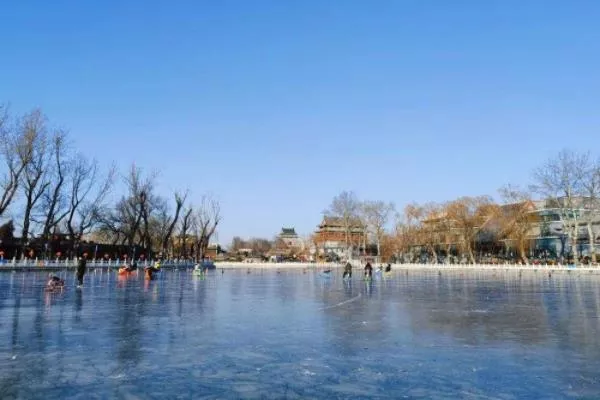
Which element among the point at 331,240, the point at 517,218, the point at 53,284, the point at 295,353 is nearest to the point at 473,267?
the point at 517,218

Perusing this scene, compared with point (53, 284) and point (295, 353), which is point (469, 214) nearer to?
point (53, 284)

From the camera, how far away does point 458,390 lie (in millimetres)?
5848

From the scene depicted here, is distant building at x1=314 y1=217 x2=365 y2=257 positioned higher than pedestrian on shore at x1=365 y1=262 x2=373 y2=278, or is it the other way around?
distant building at x1=314 y1=217 x2=365 y2=257

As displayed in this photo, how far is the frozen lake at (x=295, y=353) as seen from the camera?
231 inches


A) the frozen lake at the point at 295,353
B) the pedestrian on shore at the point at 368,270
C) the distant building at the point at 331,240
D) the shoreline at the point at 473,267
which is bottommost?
the frozen lake at the point at 295,353

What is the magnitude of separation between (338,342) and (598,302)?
12.0 metres

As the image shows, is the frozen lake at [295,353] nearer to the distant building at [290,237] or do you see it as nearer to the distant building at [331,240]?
the distant building at [331,240]

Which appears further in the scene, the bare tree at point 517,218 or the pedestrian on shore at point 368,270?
the bare tree at point 517,218

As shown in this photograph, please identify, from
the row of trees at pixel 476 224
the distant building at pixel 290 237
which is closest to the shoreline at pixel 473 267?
the row of trees at pixel 476 224

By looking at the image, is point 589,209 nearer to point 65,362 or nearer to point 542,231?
point 542,231

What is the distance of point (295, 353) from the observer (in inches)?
311

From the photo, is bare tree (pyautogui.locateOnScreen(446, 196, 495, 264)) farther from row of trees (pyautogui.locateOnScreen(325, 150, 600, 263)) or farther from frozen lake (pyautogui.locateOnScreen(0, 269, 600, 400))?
frozen lake (pyautogui.locateOnScreen(0, 269, 600, 400))

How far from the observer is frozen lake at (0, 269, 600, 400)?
5.86 m

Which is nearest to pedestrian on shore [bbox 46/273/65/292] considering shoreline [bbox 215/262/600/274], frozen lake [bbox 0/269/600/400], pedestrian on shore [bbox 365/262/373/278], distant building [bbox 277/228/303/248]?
frozen lake [bbox 0/269/600/400]
